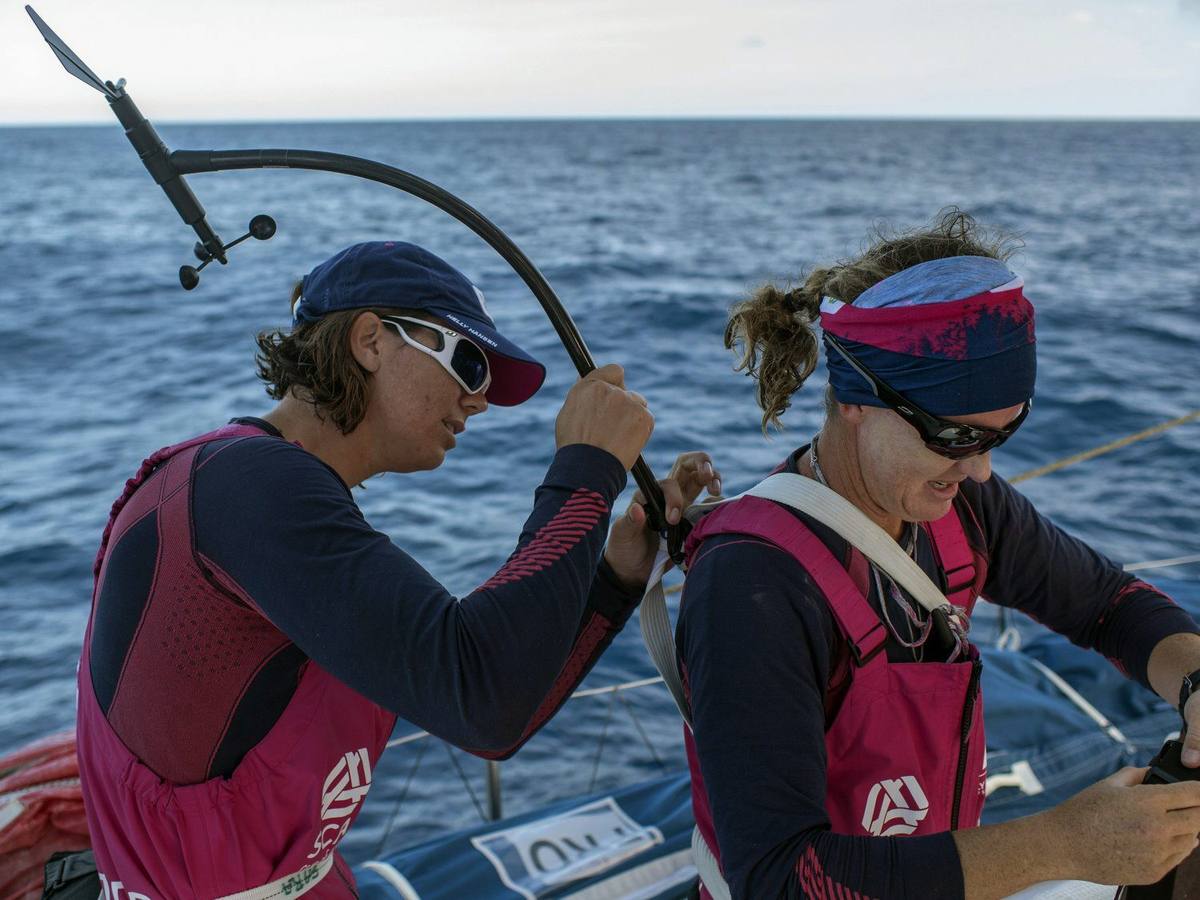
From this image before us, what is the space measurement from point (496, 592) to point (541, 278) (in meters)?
0.60

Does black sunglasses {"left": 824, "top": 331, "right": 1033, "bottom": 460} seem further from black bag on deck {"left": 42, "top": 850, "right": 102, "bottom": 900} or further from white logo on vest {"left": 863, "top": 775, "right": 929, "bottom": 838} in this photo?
black bag on deck {"left": 42, "top": 850, "right": 102, "bottom": 900}

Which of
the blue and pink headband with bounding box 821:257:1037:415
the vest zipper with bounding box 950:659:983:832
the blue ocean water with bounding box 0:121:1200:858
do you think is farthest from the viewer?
the blue ocean water with bounding box 0:121:1200:858

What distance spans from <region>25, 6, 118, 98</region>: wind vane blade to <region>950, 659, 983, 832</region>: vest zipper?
167cm

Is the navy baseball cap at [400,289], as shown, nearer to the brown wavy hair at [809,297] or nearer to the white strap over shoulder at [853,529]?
the brown wavy hair at [809,297]

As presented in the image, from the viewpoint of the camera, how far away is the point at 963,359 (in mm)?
1530

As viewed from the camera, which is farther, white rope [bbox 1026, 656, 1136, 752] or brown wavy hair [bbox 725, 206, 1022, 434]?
white rope [bbox 1026, 656, 1136, 752]

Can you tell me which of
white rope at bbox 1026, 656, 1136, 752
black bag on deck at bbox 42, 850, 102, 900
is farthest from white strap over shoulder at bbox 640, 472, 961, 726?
white rope at bbox 1026, 656, 1136, 752

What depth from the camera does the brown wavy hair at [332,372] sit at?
177cm

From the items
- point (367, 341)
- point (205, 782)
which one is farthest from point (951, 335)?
point (205, 782)

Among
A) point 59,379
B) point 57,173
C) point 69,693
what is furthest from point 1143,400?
point 57,173

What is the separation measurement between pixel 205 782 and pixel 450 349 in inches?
30.9

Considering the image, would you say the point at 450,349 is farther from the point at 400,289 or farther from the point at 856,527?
the point at 856,527

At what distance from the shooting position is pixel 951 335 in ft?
5.01

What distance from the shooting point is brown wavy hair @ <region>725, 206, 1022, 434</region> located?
1696 millimetres
